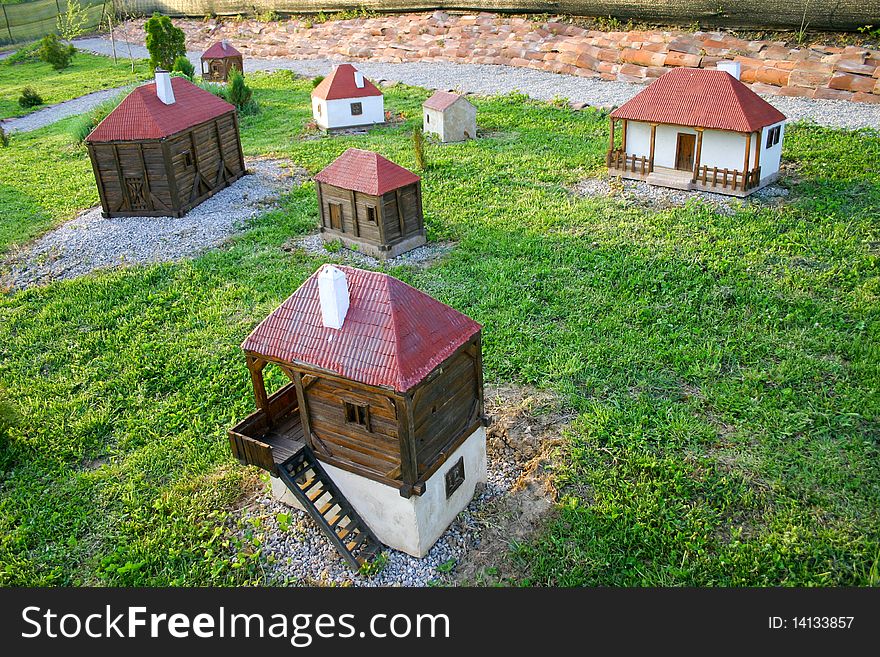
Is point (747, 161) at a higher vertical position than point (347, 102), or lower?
lower

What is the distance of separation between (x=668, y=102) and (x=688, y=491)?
14.5 metres

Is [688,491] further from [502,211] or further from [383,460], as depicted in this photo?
[502,211]

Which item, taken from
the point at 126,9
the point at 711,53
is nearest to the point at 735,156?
the point at 711,53

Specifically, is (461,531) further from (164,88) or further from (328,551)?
(164,88)

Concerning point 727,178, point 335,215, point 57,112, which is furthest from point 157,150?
point 57,112

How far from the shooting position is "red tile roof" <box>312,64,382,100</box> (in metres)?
29.7

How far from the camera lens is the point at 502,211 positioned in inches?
821

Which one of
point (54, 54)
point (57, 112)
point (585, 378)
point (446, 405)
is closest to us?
point (446, 405)

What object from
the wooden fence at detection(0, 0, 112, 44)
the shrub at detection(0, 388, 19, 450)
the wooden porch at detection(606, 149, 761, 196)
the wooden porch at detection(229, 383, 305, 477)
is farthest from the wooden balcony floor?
Answer: the wooden fence at detection(0, 0, 112, 44)

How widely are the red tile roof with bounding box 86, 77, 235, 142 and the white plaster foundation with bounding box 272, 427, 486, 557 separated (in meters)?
14.9

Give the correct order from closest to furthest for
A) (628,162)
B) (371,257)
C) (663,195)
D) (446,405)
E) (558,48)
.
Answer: (446,405)
(371,257)
(663,195)
(628,162)
(558,48)

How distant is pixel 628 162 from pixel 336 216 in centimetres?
959

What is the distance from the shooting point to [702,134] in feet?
68.4

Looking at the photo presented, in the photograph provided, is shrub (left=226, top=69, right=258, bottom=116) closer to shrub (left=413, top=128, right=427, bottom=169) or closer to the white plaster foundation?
shrub (left=413, top=128, right=427, bottom=169)
